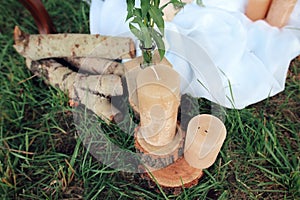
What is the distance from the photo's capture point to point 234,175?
3.78 ft

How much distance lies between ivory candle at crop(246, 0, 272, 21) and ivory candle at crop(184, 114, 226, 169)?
0.63 metres

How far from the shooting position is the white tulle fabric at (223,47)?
50.4 inches

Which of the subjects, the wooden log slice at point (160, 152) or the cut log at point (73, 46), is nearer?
the wooden log slice at point (160, 152)

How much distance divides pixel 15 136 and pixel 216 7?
88 cm

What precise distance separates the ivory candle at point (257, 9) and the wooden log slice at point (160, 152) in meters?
0.62

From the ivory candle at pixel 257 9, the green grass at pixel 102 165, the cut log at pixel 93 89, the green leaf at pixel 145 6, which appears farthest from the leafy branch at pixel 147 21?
the ivory candle at pixel 257 9

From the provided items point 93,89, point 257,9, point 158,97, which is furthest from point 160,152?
point 257,9

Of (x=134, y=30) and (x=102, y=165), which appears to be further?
(x=102, y=165)

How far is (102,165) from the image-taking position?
118cm

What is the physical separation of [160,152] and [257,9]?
0.72m

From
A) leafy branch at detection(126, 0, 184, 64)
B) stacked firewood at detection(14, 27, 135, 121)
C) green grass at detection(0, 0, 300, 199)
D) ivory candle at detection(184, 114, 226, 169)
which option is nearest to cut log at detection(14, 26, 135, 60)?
stacked firewood at detection(14, 27, 135, 121)

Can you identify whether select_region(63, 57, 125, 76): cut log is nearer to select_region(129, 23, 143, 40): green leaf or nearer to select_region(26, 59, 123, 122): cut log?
select_region(26, 59, 123, 122): cut log

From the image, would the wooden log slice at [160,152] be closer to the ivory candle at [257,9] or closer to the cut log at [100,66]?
the cut log at [100,66]

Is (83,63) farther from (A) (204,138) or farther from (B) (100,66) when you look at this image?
(A) (204,138)
